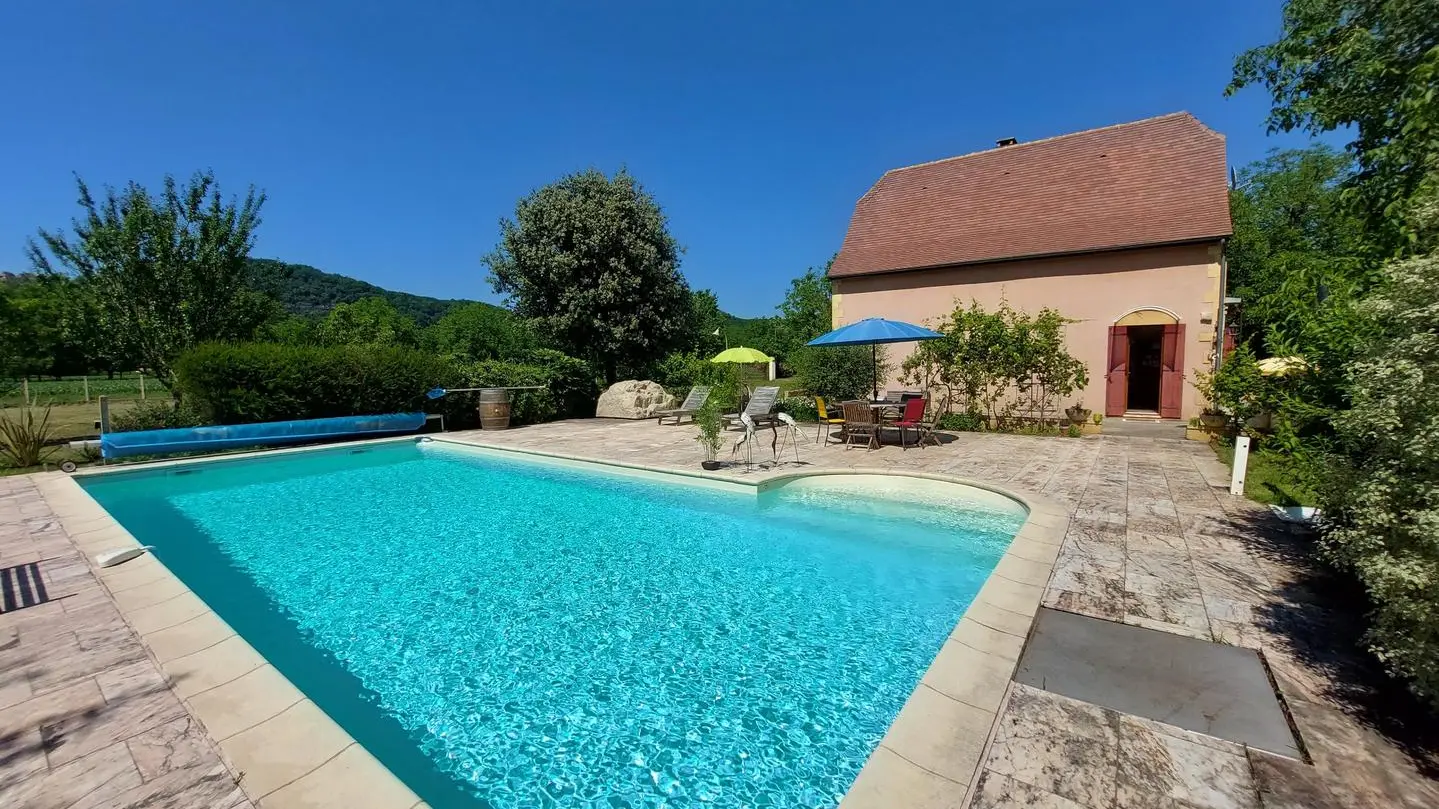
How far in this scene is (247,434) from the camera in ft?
36.0

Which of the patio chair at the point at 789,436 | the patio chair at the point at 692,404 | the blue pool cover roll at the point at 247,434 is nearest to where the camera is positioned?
the patio chair at the point at 789,436

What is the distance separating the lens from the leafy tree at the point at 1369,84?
11.1 feet

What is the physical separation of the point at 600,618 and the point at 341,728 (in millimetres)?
1872

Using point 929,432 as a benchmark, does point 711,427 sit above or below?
above

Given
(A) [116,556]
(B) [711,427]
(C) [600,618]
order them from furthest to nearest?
(B) [711,427]
(A) [116,556]
(C) [600,618]

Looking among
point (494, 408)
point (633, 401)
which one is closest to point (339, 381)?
point (494, 408)

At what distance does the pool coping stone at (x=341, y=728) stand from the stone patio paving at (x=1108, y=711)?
75 millimetres

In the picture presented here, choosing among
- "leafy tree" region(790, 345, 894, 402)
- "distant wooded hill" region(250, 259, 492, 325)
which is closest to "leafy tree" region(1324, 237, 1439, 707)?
"leafy tree" region(790, 345, 894, 402)

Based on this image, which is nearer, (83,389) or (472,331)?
(83,389)

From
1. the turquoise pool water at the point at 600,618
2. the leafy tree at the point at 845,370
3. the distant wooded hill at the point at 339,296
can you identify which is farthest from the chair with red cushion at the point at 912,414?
the distant wooded hill at the point at 339,296

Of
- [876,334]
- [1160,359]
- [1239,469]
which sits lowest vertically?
[1239,469]

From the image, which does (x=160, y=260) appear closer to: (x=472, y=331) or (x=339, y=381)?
(x=339, y=381)

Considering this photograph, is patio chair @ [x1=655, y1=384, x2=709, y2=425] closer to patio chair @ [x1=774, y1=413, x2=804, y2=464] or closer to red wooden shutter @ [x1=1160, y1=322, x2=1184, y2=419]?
patio chair @ [x1=774, y1=413, x2=804, y2=464]

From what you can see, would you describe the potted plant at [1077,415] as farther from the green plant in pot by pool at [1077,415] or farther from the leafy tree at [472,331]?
the leafy tree at [472,331]
